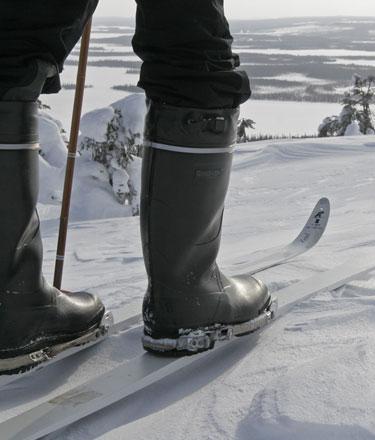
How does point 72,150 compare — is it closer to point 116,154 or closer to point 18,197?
point 18,197

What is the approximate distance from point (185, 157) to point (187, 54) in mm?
221

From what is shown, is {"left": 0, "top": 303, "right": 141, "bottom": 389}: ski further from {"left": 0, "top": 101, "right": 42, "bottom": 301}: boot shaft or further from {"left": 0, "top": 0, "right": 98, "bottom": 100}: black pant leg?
{"left": 0, "top": 0, "right": 98, "bottom": 100}: black pant leg

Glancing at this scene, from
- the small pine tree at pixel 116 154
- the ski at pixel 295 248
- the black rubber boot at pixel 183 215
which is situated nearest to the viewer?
the black rubber boot at pixel 183 215

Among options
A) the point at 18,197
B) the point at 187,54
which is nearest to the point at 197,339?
the point at 18,197

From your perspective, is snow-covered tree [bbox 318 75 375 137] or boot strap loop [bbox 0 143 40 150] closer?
boot strap loop [bbox 0 143 40 150]

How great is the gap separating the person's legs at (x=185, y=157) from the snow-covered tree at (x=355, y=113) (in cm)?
3371

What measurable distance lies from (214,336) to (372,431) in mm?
501

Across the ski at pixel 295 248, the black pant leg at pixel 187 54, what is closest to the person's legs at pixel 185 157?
the black pant leg at pixel 187 54

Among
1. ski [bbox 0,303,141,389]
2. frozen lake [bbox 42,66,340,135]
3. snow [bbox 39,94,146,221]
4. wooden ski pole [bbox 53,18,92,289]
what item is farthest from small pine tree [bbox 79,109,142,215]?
frozen lake [bbox 42,66,340,135]

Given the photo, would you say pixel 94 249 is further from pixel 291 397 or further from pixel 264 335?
pixel 291 397

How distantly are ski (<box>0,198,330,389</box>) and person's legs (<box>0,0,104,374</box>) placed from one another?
3cm

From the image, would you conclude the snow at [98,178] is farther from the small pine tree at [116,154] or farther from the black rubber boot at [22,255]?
the black rubber boot at [22,255]

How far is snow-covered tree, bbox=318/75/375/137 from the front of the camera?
115 ft

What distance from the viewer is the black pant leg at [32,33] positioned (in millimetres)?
1255
